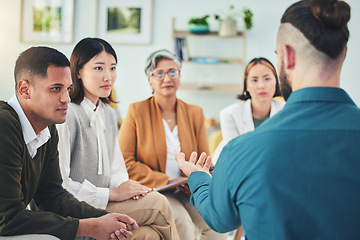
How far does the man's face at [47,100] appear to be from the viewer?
135cm

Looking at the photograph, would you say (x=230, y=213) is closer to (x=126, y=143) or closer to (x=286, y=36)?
(x=286, y=36)

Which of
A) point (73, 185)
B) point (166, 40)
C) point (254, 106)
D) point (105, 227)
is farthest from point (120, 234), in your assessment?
point (166, 40)

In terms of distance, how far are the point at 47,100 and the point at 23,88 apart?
9cm

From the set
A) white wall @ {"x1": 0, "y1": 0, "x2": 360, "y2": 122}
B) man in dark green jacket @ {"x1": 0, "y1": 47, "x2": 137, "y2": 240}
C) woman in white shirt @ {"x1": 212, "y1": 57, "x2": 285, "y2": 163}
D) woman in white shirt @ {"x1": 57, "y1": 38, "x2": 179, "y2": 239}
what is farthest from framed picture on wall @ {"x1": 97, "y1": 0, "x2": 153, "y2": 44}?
man in dark green jacket @ {"x1": 0, "y1": 47, "x2": 137, "y2": 240}

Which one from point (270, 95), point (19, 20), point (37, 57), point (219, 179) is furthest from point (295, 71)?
point (19, 20)

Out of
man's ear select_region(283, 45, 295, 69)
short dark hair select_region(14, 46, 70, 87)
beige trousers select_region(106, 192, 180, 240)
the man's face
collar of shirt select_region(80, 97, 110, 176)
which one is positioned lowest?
beige trousers select_region(106, 192, 180, 240)

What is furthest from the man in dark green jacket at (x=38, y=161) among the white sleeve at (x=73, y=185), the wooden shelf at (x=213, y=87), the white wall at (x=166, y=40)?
the white wall at (x=166, y=40)

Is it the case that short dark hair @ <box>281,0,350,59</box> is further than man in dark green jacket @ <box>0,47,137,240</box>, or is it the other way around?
man in dark green jacket @ <box>0,47,137,240</box>

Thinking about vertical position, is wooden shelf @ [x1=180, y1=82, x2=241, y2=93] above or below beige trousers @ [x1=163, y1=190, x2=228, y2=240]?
above

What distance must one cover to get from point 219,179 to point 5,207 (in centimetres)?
69

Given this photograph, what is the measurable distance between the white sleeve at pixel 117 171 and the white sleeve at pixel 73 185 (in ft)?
0.67

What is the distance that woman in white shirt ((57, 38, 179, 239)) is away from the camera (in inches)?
66.0

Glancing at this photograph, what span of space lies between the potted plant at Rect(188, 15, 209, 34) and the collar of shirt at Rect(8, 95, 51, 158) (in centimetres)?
366

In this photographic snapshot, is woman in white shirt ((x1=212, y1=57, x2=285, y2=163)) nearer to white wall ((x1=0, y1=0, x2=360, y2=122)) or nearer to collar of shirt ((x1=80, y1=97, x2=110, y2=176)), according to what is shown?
collar of shirt ((x1=80, y1=97, x2=110, y2=176))
